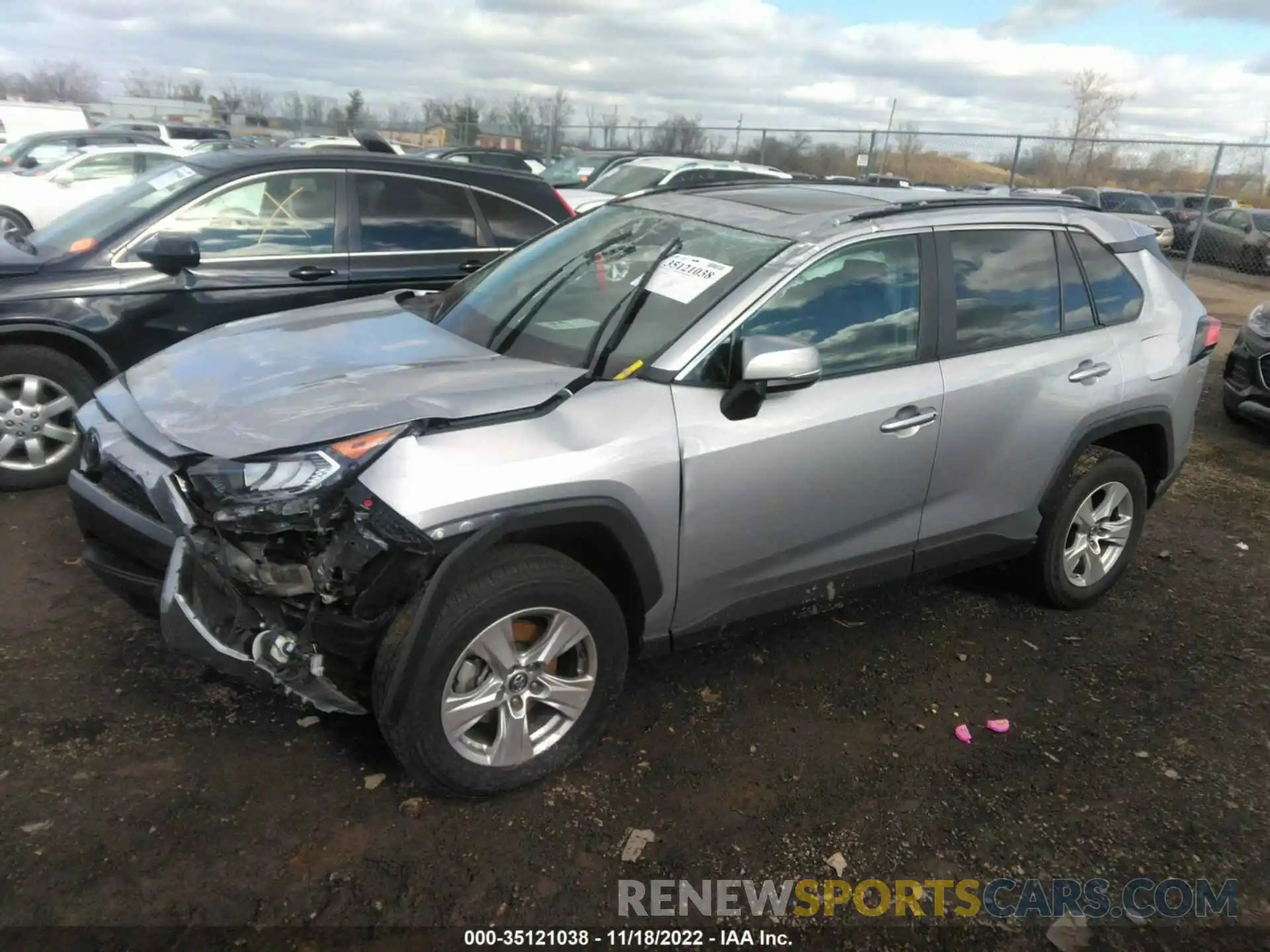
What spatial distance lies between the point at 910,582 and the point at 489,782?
6.15ft

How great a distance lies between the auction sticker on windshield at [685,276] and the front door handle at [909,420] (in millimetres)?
800

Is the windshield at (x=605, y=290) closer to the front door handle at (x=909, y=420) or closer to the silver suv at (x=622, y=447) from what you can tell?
the silver suv at (x=622, y=447)

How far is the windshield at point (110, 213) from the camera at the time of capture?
4887 mm

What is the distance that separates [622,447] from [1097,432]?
7.61ft

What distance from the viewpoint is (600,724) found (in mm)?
2893

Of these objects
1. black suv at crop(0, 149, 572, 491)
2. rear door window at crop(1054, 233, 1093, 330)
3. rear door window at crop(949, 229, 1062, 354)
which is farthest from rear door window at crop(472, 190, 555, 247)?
rear door window at crop(1054, 233, 1093, 330)

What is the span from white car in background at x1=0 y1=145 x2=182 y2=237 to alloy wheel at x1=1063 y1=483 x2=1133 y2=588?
1115cm

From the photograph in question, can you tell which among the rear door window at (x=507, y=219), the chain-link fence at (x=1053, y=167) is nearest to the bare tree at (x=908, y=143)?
the chain-link fence at (x=1053, y=167)

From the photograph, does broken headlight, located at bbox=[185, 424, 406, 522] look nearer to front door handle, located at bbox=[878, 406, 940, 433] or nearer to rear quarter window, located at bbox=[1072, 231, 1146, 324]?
front door handle, located at bbox=[878, 406, 940, 433]

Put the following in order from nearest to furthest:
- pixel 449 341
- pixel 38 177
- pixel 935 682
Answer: pixel 449 341 < pixel 935 682 < pixel 38 177

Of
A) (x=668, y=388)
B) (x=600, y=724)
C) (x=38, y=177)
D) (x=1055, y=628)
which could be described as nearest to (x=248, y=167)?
(x=668, y=388)

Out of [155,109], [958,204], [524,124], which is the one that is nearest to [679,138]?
[524,124]

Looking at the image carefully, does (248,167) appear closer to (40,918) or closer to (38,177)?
(40,918)

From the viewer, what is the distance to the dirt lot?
7.90 feet
